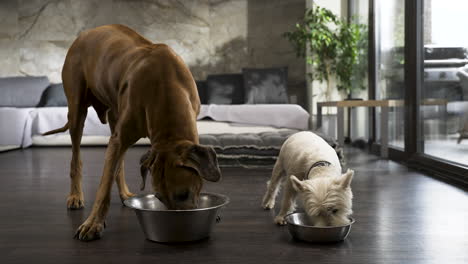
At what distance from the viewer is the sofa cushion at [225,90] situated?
281 inches

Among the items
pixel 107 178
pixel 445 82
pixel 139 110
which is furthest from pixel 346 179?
pixel 445 82

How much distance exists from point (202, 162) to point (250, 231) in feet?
2.01

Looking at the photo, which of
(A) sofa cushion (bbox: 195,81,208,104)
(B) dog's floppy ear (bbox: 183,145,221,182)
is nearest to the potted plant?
(A) sofa cushion (bbox: 195,81,208,104)

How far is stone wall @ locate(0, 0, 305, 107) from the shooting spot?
7.95m

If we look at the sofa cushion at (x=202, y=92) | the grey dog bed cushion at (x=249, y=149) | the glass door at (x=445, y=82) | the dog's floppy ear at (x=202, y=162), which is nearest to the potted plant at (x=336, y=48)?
the sofa cushion at (x=202, y=92)

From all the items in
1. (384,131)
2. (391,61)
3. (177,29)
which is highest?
(177,29)

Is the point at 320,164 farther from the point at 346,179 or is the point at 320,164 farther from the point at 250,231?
the point at 250,231

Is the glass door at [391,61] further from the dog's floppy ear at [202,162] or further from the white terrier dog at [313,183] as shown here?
the dog's floppy ear at [202,162]

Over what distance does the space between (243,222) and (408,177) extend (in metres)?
1.86

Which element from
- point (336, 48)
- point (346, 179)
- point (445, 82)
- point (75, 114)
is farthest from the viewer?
point (336, 48)

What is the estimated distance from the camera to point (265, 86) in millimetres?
7062

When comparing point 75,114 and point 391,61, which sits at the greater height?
point 391,61

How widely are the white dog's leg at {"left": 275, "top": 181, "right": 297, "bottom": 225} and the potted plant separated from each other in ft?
13.8

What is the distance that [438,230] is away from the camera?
2072 millimetres
